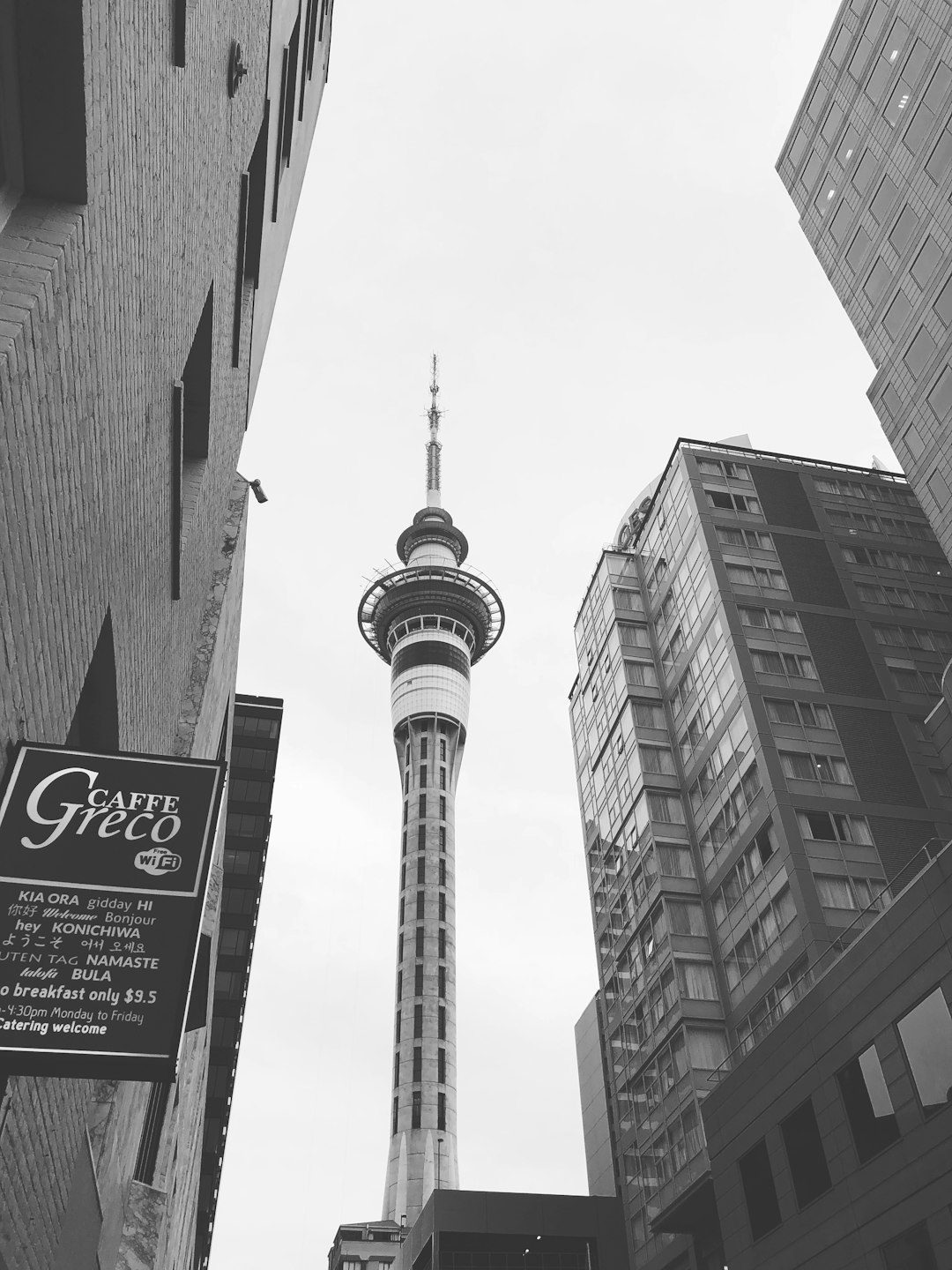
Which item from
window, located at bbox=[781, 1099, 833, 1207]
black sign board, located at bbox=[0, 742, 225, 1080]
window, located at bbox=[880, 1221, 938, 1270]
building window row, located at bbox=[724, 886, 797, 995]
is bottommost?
black sign board, located at bbox=[0, 742, 225, 1080]

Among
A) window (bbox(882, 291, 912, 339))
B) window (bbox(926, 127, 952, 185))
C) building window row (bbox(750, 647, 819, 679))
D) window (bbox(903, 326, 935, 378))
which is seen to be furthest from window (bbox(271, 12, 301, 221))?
building window row (bbox(750, 647, 819, 679))

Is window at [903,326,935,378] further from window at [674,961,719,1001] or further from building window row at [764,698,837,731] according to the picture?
window at [674,961,719,1001]

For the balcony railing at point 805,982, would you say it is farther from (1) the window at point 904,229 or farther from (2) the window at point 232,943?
(2) the window at point 232,943

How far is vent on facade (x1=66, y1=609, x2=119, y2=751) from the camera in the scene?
7199mm

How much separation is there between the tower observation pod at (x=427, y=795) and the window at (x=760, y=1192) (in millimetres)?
55479

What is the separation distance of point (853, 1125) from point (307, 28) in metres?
25.6

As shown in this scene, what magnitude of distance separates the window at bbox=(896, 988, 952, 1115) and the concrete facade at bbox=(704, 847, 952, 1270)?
0.11 feet

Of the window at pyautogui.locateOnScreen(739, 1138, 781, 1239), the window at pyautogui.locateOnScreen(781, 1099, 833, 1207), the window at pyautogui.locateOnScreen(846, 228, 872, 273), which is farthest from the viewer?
the window at pyautogui.locateOnScreen(846, 228, 872, 273)

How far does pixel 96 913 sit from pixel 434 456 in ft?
511

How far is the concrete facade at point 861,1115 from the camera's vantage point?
21.5 metres

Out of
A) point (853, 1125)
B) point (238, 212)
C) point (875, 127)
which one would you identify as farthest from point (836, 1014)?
point (875, 127)

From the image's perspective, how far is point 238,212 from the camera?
1298cm

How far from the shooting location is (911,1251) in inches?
838

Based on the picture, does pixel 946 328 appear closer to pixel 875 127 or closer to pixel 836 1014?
pixel 875 127
